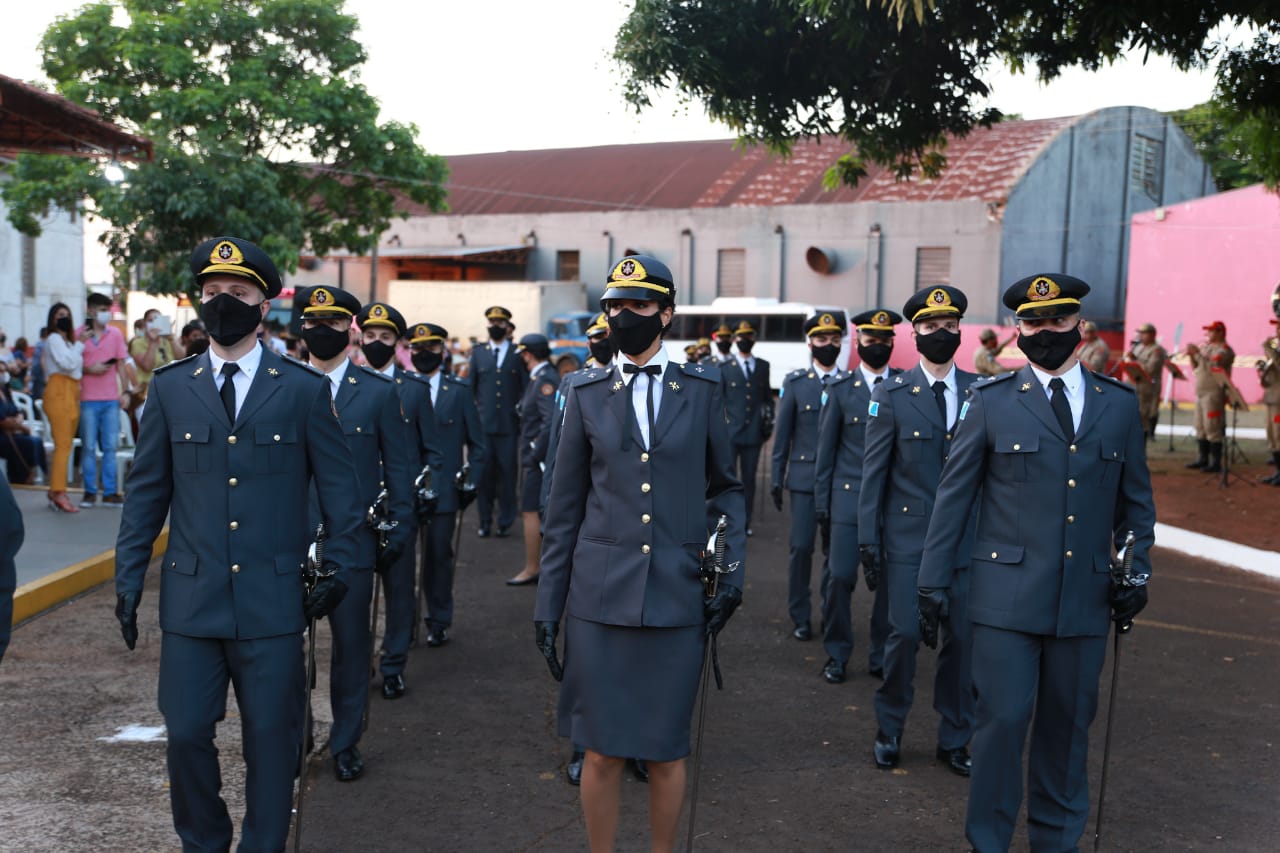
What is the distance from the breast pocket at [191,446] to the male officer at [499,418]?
855 centimetres

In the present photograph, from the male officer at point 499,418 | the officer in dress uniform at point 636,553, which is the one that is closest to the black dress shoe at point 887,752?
the officer in dress uniform at point 636,553

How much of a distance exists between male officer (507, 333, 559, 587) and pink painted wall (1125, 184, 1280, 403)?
22.4m

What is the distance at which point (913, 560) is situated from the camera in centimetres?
634

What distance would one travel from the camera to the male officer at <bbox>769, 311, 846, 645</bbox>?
890cm

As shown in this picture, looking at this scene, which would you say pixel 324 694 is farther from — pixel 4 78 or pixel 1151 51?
pixel 1151 51

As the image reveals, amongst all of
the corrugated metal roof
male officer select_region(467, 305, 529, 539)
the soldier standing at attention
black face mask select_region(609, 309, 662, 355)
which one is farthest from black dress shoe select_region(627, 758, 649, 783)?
the corrugated metal roof

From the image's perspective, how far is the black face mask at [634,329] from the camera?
14.3 feet

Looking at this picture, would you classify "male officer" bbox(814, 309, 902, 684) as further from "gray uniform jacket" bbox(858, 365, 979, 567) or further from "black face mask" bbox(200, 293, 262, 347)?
"black face mask" bbox(200, 293, 262, 347)

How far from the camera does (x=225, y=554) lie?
4.25m

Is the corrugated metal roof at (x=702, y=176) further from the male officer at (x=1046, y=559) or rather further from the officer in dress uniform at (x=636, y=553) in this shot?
the officer in dress uniform at (x=636, y=553)

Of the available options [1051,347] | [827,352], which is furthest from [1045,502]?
[827,352]

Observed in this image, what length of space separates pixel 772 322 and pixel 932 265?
4.92m

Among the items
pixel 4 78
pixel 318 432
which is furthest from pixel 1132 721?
pixel 4 78

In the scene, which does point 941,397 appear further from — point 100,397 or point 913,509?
point 100,397
